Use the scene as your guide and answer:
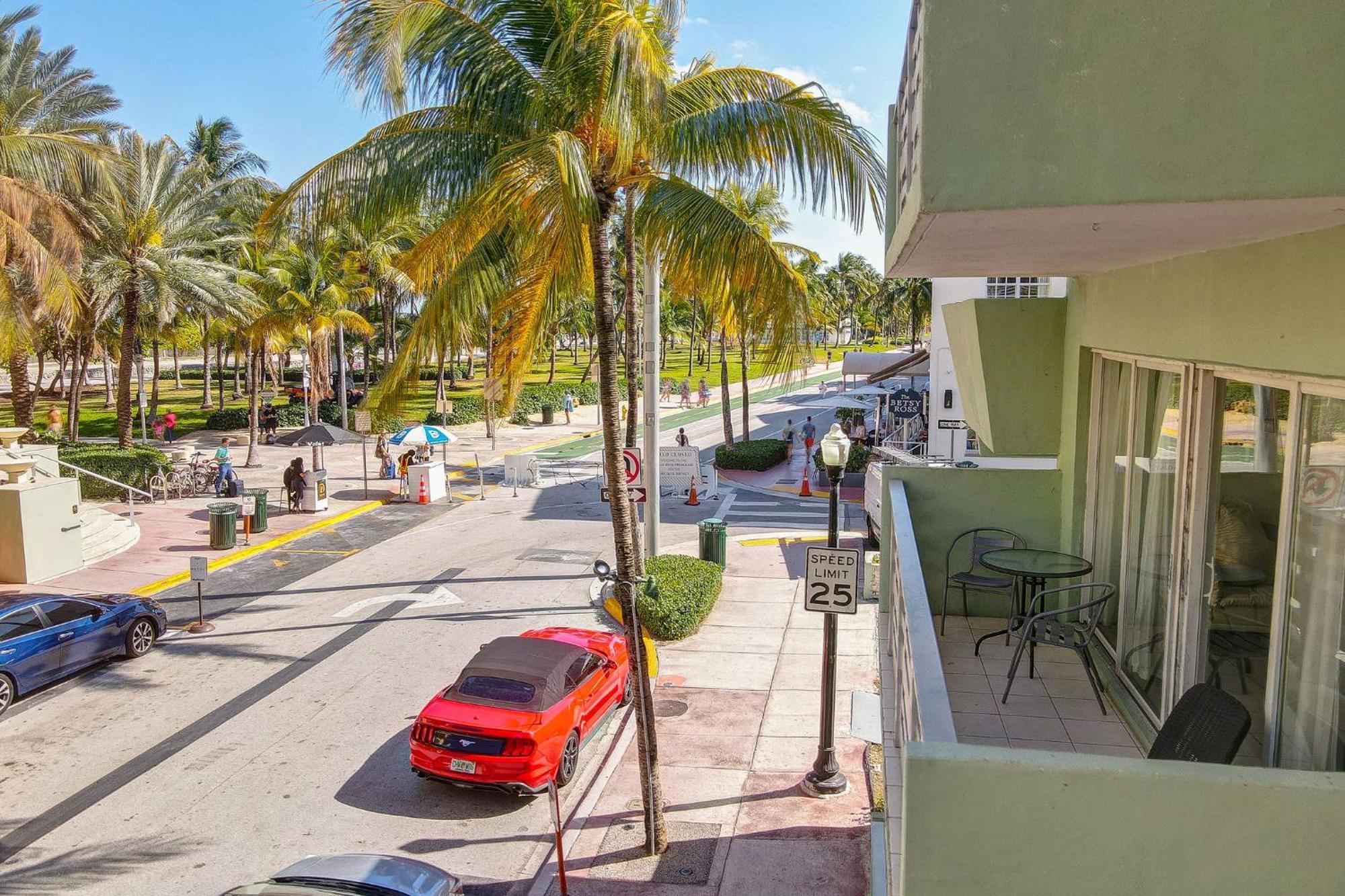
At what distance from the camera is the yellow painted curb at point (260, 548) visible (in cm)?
1798

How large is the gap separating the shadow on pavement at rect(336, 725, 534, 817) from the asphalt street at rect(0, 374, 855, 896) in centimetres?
2

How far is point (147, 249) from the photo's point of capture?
2673 cm

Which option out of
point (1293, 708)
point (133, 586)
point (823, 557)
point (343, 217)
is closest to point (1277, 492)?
point (1293, 708)

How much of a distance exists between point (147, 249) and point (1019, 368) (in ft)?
83.8

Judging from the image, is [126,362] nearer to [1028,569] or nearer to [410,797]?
[410,797]

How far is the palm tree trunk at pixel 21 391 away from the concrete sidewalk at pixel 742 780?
64.9 ft

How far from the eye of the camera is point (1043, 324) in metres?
8.09

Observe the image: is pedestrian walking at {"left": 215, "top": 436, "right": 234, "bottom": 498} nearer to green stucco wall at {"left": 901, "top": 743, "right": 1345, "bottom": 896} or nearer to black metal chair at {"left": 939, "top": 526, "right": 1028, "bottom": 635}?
black metal chair at {"left": 939, "top": 526, "right": 1028, "bottom": 635}

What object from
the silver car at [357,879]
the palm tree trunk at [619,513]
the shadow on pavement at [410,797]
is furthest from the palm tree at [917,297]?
the silver car at [357,879]

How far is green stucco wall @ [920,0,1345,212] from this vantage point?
3.14 m

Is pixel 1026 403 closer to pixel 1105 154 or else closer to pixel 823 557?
pixel 823 557

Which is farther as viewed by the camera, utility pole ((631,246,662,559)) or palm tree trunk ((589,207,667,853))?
utility pole ((631,246,662,559))

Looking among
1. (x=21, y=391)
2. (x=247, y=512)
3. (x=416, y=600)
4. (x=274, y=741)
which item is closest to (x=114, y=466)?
(x=21, y=391)

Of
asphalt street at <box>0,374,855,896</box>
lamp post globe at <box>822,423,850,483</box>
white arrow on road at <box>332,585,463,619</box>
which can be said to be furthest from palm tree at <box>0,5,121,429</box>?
lamp post globe at <box>822,423,850,483</box>
